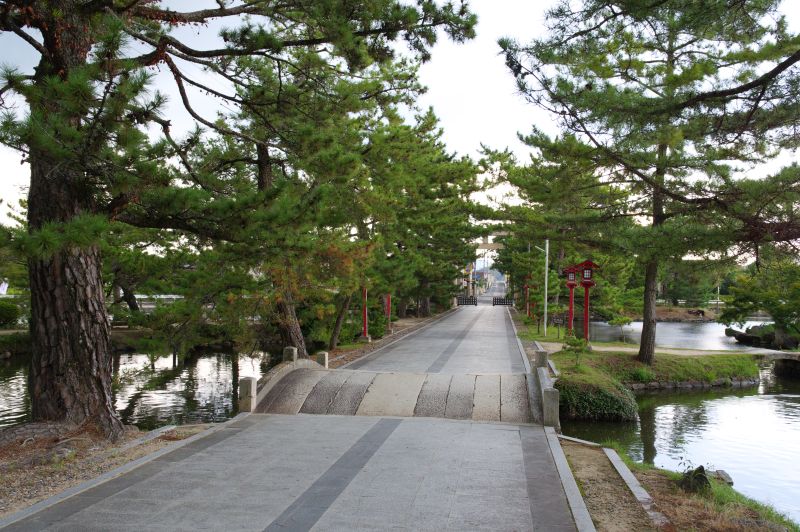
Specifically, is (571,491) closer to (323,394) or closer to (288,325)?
(323,394)

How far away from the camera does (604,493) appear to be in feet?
A: 18.8

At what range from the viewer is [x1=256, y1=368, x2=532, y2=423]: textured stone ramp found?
8.91m

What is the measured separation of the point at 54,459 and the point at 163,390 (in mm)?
10748

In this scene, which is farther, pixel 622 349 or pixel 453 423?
pixel 622 349

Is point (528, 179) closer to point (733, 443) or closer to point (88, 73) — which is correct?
point (733, 443)

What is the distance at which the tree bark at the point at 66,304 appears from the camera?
6730 mm

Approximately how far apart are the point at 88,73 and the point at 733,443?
12063 mm

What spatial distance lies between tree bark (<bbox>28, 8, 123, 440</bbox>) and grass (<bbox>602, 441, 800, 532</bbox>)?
626 centimetres

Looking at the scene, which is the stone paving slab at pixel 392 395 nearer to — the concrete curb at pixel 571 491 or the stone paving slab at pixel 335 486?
the stone paving slab at pixel 335 486

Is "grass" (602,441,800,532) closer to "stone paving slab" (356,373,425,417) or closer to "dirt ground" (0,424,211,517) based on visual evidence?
"stone paving slab" (356,373,425,417)

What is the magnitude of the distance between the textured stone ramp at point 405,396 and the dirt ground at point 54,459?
2407 mm

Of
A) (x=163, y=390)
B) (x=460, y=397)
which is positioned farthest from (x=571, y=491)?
(x=163, y=390)

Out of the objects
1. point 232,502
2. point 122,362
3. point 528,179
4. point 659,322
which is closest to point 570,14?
point 232,502

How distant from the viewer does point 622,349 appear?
19422 millimetres
